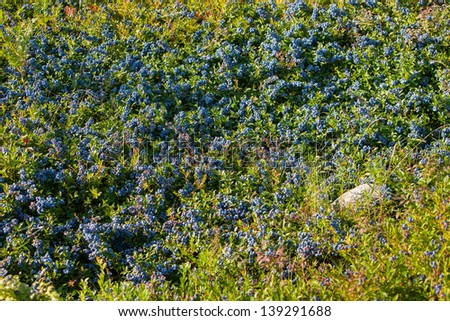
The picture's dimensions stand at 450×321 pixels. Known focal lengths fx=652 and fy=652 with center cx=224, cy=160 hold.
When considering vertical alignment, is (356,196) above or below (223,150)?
below

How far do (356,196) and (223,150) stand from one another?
4.17 feet

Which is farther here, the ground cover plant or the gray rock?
the gray rock

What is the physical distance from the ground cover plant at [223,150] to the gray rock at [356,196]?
0.06 meters

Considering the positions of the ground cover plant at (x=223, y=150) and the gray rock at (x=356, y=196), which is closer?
the ground cover plant at (x=223, y=150)

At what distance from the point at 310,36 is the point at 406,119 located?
149cm

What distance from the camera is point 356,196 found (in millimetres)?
5266

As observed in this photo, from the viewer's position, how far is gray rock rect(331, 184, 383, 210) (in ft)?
17.0

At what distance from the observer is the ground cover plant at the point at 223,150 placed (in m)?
Answer: 4.68

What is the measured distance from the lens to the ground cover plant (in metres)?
4.68

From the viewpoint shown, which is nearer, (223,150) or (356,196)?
(356,196)

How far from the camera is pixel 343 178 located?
555cm

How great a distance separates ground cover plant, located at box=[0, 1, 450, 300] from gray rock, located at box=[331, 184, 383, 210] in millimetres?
58

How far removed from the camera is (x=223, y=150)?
5.82 m
